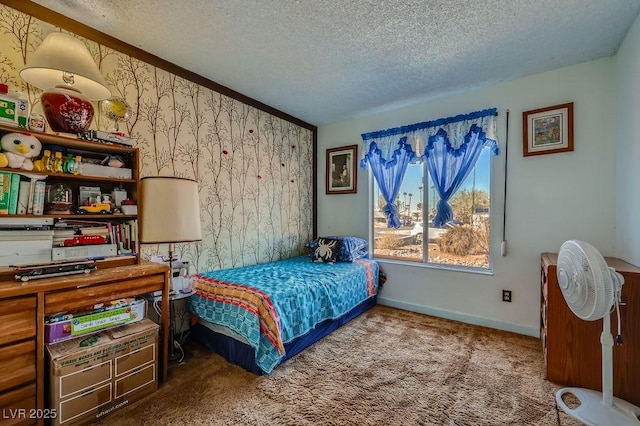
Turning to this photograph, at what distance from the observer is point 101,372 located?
4.96 feet

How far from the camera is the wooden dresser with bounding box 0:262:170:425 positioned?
1.27m

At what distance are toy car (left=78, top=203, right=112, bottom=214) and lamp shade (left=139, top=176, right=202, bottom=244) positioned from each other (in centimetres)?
20

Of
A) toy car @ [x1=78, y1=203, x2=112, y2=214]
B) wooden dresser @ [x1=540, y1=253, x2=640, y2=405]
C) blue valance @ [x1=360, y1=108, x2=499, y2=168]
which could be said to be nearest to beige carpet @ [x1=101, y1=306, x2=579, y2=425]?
wooden dresser @ [x1=540, y1=253, x2=640, y2=405]

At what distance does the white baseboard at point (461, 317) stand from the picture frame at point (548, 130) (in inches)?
65.5

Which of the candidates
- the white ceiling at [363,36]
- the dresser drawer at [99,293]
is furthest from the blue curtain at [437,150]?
the dresser drawer at [99,293]

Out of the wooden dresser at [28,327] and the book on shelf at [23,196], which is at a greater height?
the book on shelf at [23,196]

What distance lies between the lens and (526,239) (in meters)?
2.60

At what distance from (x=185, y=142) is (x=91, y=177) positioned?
3.00 feet

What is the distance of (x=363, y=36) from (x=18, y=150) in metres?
2.27

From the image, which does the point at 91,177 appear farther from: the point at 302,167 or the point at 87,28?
the point at 302,167

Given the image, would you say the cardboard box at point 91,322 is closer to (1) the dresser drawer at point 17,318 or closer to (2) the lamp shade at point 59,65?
(1) the dresser drawer at point 17,318

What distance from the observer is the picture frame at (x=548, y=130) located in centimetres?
240

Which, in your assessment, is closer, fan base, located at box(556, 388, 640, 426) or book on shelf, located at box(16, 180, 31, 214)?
fan base, located at box(556, 388, 640, 426)

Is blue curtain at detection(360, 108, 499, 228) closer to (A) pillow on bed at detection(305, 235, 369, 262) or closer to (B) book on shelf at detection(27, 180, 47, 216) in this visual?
(A) pillow on bed at detection(305, 235, 369, 262)
